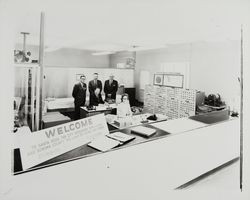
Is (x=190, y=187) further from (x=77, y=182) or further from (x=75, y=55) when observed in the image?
(x=75, y=55)

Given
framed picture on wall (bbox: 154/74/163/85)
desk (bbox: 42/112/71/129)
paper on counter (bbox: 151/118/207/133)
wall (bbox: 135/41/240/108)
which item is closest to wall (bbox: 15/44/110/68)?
desk (bbox: 42/112/71/129)

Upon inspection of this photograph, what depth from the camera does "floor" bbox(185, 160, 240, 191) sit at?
2848mm

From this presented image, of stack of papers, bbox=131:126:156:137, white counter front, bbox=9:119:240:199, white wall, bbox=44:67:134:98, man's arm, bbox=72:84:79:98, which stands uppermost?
white wall, bbox=44:67:134:98

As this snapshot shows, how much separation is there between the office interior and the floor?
0.07 metres

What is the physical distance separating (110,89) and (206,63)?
9.89 ft

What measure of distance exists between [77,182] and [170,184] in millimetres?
1292

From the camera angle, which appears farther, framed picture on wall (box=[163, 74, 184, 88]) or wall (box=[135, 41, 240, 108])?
framed picture on wall (box=[163, 74, 184, 88])

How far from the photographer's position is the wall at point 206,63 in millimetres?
5271

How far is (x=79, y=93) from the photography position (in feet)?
14.9

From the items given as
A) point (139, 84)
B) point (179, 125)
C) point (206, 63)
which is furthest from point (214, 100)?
point (179, 125)

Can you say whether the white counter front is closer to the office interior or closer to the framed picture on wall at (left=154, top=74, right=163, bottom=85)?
the office interior

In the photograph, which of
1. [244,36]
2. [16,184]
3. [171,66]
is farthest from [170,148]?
[171,66]

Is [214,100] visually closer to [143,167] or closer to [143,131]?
[143,131]

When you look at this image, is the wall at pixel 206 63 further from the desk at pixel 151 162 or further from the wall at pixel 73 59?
the desk at pixel 151 162
